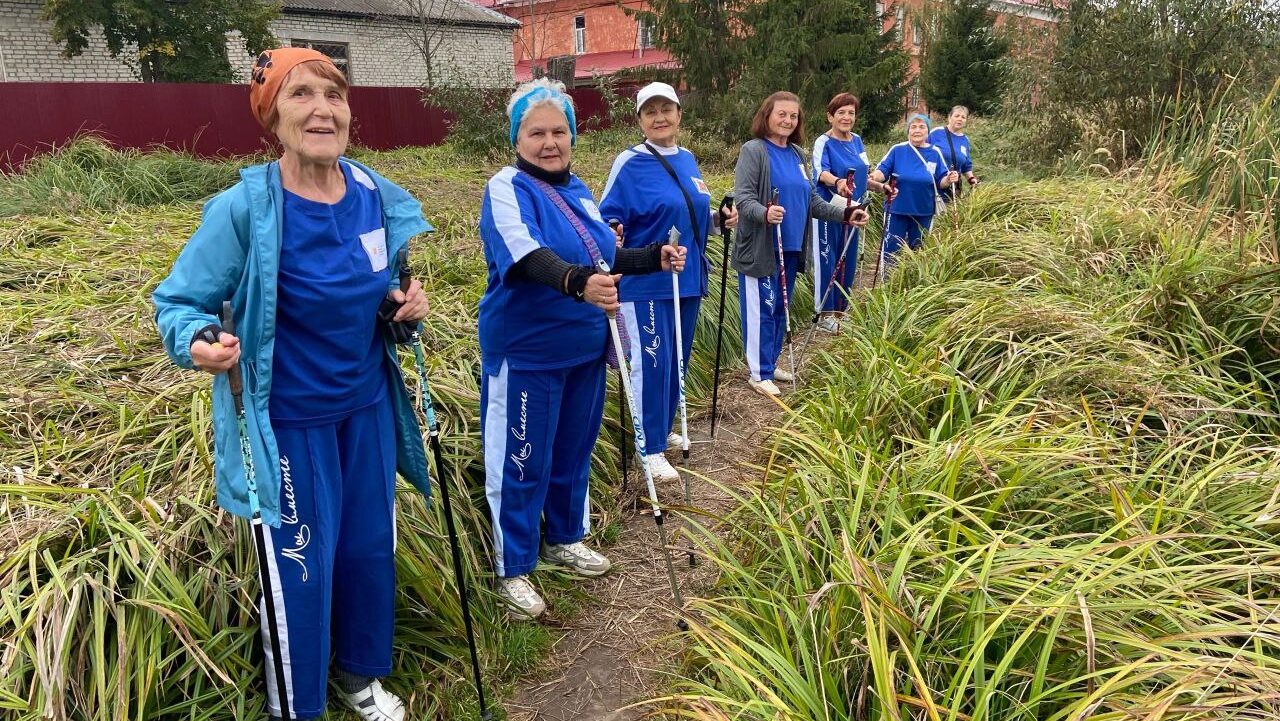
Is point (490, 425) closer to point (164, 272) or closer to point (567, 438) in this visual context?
point (567, 438)

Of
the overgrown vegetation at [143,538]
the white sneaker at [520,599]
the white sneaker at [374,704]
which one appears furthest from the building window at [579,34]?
the white sneaker at [374,704]

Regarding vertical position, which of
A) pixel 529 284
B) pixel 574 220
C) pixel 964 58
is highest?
pixel 964 58

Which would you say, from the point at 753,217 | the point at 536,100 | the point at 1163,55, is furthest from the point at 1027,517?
the point at 1163,55

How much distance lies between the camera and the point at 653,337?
4.07 m

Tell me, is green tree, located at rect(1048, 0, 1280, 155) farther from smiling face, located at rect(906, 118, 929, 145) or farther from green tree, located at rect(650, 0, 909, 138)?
green tree, located at rect(650, 0, 909, 138)

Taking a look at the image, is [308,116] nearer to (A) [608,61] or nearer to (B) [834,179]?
(B) [834,179]

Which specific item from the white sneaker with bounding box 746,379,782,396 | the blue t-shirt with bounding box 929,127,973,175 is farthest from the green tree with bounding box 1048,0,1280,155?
the white sneaker with bounding box 746,379,782,396

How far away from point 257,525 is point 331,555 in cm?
28

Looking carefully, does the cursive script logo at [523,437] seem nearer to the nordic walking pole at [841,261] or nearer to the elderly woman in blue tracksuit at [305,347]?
the elderly woman in blue tracksuit at [305,347]

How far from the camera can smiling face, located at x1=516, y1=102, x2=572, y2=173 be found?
282 cm

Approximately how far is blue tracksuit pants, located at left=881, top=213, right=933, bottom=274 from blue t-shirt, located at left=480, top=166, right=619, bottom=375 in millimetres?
5394

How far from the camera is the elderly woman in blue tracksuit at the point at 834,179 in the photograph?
20.4 ft

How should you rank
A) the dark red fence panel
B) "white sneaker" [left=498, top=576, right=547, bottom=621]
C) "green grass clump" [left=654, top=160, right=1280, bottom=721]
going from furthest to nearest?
the dark red fence panel → "white sneaker" [left=498, top=576, right=547, bottom=621] → "green grass clump" [left=654, top=160, right=1280, bottom=721]

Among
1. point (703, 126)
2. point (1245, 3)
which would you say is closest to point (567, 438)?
point (1245, 3)
